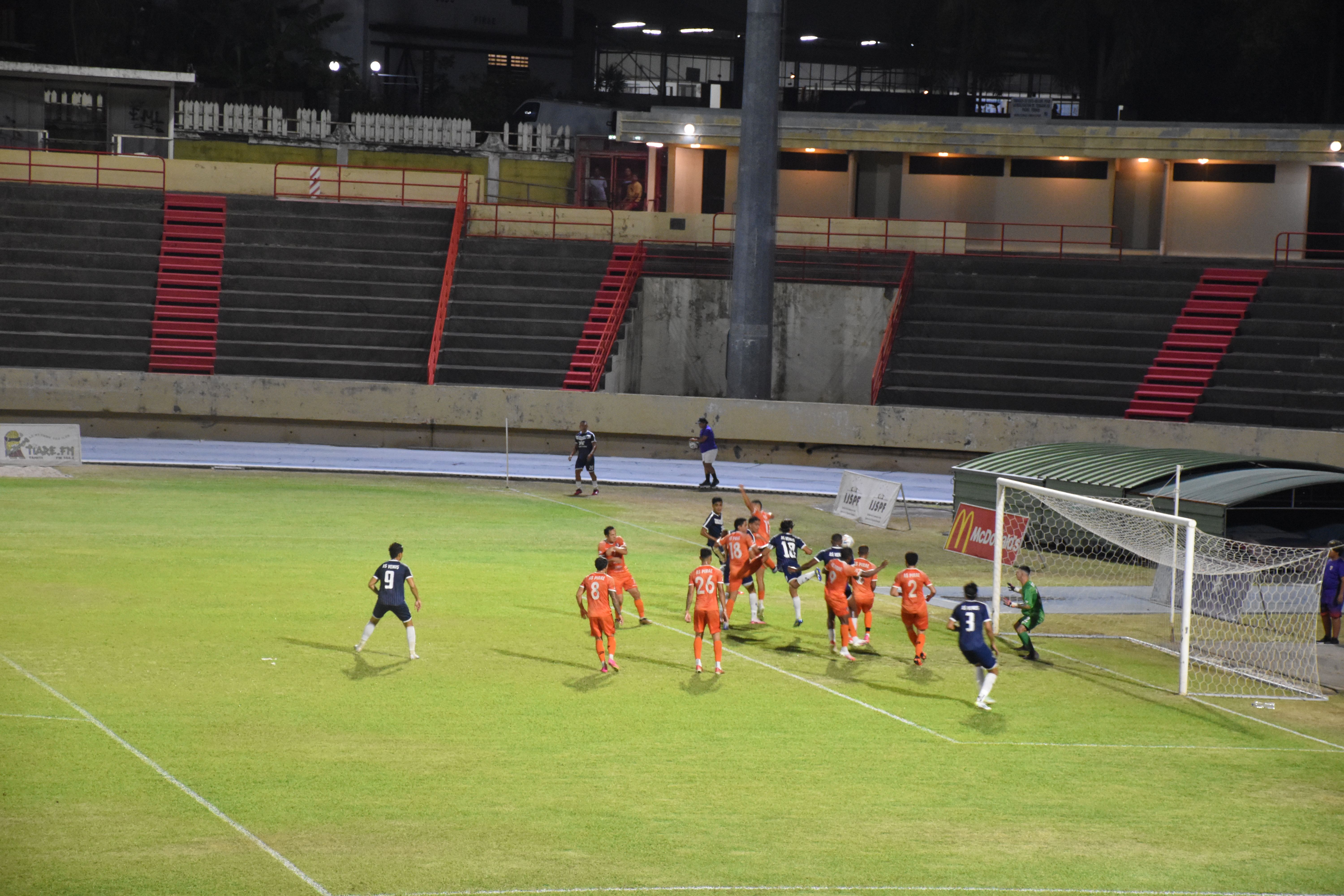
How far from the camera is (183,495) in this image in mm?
30125

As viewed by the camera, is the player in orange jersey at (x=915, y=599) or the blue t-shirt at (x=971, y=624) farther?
the player in orange jersey at (x=915, y=599)

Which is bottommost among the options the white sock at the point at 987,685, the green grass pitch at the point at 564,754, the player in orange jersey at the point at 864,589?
the green grass pitch at the point at 564,754

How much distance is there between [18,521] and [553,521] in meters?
10.2

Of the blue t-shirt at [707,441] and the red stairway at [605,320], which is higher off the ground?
the red stairway at [605,320]

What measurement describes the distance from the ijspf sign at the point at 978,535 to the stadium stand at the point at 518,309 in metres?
18.6

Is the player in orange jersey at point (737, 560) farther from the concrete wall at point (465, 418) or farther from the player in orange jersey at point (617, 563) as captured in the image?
the concrete wall at point (465, 418)

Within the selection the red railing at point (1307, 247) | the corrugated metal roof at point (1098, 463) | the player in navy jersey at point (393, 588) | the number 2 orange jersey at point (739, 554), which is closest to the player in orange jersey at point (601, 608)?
the player in navy jersey at point (393, 588)

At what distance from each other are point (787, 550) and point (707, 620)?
11.1ft

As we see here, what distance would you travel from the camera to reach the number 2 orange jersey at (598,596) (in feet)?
57.8

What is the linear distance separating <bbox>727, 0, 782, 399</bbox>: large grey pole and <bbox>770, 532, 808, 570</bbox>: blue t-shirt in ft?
62.9

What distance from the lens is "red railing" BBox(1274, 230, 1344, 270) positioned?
148 ft

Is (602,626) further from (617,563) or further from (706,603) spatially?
(617,563)

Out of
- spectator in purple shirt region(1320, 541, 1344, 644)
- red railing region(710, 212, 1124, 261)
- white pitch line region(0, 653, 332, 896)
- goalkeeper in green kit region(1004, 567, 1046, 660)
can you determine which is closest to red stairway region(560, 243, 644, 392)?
red railing region(710, 212, 1124, 261)

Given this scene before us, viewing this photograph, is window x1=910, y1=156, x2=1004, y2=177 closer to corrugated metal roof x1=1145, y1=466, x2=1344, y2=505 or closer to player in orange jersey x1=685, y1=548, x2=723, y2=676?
corrugated metal roof x1=1145, y1=466, x2=1344, y2=505
